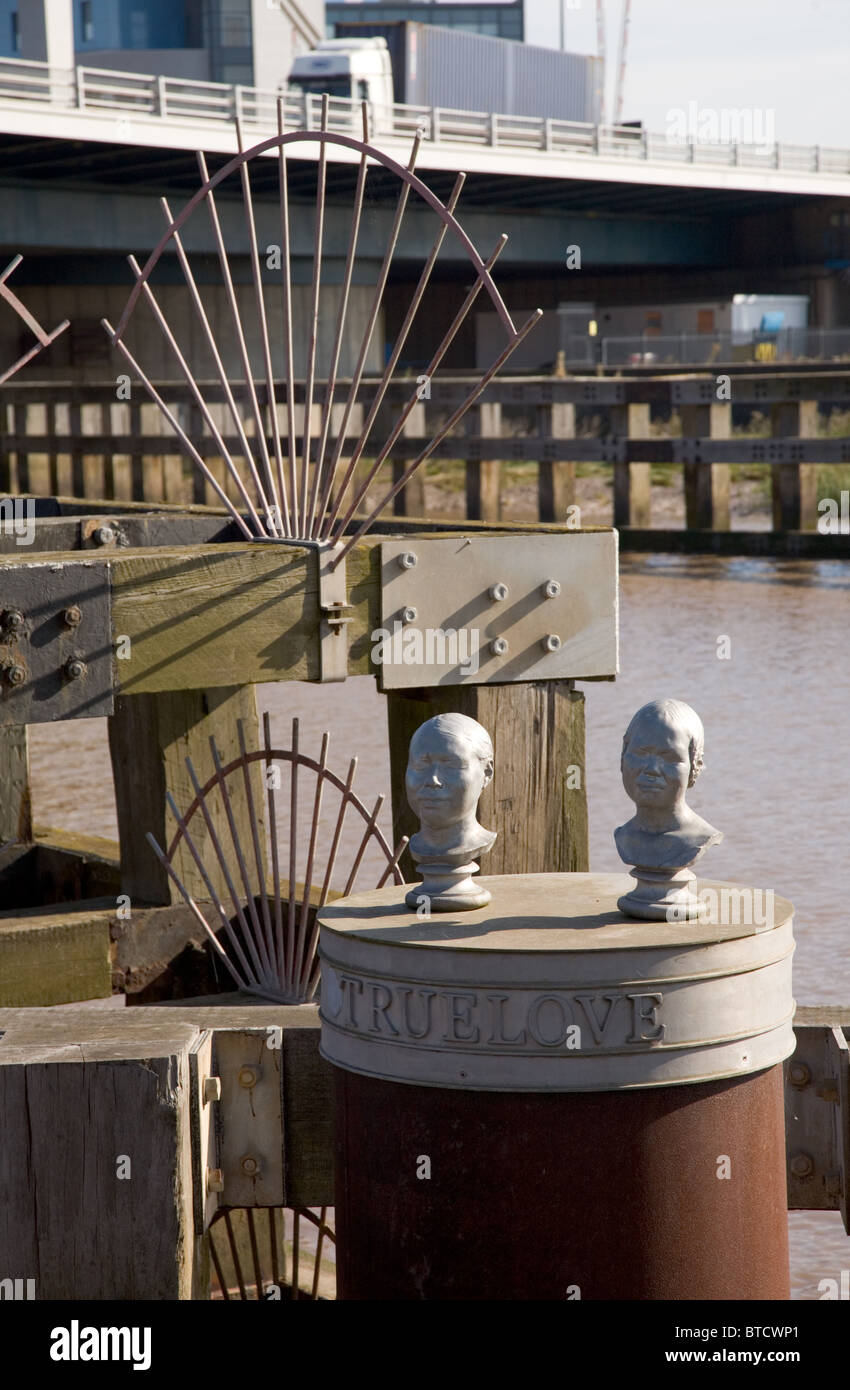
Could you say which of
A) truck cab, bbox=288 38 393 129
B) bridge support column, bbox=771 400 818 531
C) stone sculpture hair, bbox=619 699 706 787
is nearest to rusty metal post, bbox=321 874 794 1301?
stone sculpture hair, bbox=619 699 706 787

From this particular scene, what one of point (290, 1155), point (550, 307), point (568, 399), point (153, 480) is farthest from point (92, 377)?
point (290, 1155)

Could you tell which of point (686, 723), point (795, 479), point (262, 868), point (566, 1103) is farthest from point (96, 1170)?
point (795, 479)

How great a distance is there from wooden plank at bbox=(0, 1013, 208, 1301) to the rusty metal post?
0.97 feet

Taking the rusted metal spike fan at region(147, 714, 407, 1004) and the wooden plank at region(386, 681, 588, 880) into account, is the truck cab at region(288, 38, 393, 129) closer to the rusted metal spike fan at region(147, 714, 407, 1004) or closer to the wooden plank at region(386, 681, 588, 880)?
the rusted metal spike fan at region(147, 714, 407, 1004)

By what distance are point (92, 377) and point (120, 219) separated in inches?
339

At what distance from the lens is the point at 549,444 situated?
63.7 ft

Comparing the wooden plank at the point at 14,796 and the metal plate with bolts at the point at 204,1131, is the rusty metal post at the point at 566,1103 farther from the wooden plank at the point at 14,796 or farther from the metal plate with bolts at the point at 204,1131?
the wooden plank at the point at 14,796

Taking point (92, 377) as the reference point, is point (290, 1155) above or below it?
below

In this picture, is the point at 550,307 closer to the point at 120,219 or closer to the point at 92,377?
the point at 92,377

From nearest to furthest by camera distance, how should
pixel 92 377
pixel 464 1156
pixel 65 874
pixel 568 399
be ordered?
pixel 464 1156 < pixel 65 874 < pixel 568 399 < pixel 92 377

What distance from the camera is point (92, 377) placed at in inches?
1563

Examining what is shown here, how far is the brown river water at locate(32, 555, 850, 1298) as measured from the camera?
6.52 metres

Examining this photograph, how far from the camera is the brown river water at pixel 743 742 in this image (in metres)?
6.52

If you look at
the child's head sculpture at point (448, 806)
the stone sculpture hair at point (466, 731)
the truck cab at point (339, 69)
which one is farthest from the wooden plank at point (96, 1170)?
the truck cab at point (339, 69)
